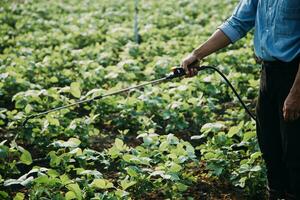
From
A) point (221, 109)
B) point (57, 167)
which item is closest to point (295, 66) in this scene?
point (57, 167)

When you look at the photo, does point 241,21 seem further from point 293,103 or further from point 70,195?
point 70,195

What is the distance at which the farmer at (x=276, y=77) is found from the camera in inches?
108

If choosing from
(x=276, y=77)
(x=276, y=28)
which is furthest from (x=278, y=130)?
(x=276, y=28)

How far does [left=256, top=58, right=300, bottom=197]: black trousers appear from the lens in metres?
2.81

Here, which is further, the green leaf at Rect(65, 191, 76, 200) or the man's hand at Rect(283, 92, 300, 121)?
the green leaf at Rect(65, 191, 76, 200)

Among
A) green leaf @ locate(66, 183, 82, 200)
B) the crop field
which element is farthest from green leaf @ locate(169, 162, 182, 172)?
green leaf @ locate(66, 183, 82, 200)

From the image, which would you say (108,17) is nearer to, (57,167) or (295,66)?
(57,167)

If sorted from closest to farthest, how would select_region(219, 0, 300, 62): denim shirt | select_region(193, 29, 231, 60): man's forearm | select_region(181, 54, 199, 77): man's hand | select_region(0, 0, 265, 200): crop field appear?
1. select_region(219, 0, 300, 62): denim shirt
2. select_region(193, 29, 231, 60): man's forearm
3. select_region(181, 54, 199, 77): man's hand
4. select_region(0, 0, 265, 200): crop field

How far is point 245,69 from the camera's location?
6867 millimetres

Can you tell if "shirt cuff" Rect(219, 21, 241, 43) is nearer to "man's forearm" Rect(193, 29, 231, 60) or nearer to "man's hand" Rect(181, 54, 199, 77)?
"man's forearm" Rect(193, 29, 231, 60)

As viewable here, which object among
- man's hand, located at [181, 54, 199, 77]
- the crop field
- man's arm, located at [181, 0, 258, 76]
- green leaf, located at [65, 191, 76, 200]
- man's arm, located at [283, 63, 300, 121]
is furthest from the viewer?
the crop field

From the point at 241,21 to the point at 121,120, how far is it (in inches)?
89.5

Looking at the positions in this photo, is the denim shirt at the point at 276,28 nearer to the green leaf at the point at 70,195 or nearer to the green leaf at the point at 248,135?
the green leaf at the point at 248,135

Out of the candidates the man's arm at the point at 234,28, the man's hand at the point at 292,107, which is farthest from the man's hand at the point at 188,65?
the man's hand at the point at 292,107
